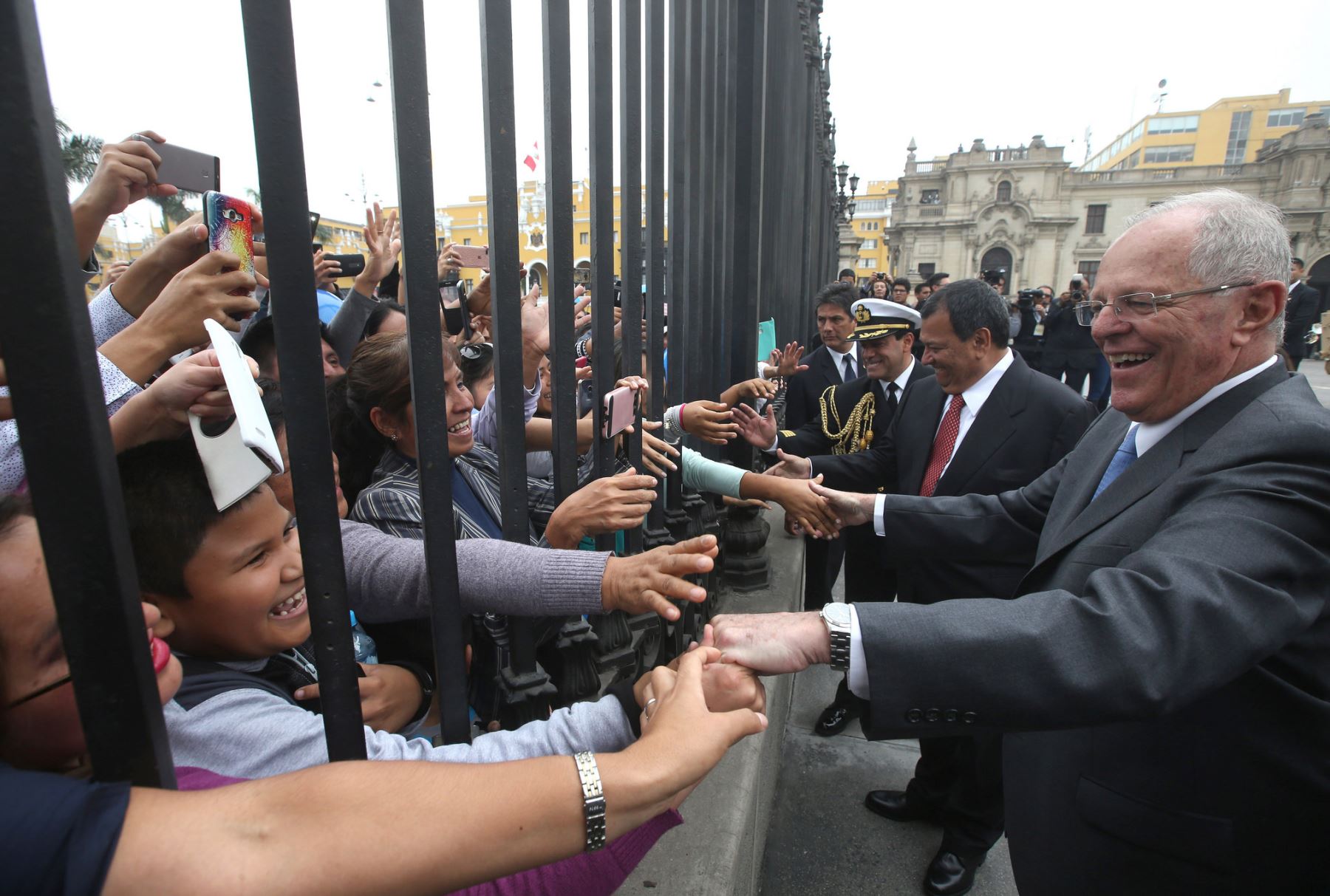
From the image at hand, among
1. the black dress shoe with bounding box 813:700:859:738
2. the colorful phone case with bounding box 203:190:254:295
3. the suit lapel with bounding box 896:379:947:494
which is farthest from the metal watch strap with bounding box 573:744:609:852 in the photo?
the black dress shoe with bounding box 813:700:859:738

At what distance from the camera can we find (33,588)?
817 mm

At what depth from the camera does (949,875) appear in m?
2.55

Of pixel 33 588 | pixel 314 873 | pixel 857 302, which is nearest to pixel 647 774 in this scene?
pixel 314 873

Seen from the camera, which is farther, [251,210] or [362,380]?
[362,380]

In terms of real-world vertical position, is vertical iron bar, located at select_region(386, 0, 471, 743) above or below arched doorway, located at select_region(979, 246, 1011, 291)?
below

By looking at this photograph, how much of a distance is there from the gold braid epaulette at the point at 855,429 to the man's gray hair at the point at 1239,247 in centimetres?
254

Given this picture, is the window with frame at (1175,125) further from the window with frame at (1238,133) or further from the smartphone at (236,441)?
the smartphone at (236,441)

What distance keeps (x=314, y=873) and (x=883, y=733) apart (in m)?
1.12

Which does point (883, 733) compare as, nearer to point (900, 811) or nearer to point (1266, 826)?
point (1266, 826)

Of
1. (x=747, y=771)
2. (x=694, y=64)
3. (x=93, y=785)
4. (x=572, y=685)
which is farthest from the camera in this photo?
(x=694, y=64)

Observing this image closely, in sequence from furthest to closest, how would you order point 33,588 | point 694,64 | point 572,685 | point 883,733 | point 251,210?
point 694,64 → point 572,685 → point 883,733 → point 251,210 → point 33,588

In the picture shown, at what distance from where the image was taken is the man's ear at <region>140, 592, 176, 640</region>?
112cm

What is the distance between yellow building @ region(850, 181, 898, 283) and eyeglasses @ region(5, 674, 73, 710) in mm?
69104

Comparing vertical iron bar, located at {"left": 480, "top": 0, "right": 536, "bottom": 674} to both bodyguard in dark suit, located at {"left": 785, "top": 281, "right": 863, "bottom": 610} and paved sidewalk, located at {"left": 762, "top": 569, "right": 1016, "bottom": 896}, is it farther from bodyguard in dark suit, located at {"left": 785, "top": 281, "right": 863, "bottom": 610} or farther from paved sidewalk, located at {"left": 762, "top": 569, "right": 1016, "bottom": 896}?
bodyguard in dark suit, located at {"left": 785, "top": 281, "right": 863, "bottom": 610}
